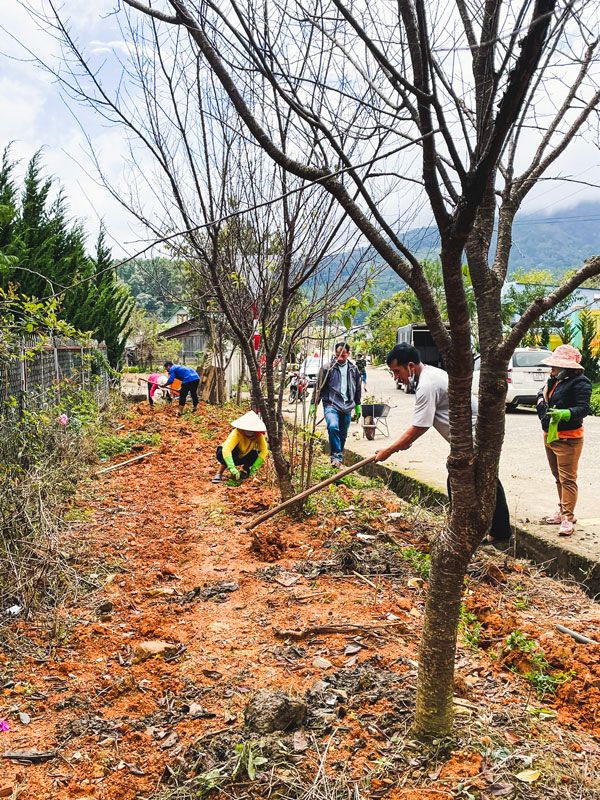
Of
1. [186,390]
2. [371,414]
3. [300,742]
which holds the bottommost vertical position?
[300,742]

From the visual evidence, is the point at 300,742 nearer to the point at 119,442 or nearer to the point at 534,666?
the point at 534,666

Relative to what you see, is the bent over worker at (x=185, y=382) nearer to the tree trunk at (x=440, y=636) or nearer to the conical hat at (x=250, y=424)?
the conical hat at (x=250, y=424)

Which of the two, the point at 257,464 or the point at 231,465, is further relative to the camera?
the point at 257,464

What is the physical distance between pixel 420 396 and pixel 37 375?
553 centimetres

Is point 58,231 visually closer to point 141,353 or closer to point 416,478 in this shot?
point 416,478

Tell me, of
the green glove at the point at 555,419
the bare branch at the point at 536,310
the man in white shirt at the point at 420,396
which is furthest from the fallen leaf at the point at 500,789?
the green glove at the point at 555,419

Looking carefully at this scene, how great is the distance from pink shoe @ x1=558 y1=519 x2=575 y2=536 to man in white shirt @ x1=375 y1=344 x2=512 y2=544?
21.7 inches

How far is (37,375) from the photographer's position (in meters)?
8.35

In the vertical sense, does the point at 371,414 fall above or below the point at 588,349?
below

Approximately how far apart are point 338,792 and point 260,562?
2.61 metres

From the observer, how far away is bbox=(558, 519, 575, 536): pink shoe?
17.8ft

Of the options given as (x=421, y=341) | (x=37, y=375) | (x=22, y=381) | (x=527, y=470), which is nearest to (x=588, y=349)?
(x=421, y=341)

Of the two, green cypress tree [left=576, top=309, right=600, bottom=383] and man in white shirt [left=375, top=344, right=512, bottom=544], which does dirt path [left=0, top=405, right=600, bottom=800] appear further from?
green cypress tree [left=576, top=309, right=600, bottom=383]

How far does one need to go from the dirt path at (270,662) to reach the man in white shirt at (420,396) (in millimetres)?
838
